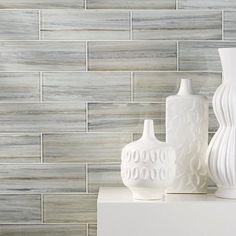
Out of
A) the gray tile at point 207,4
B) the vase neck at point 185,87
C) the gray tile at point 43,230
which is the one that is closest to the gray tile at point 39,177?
the gray tile at point 43,230

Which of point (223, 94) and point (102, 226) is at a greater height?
point (223, 94)

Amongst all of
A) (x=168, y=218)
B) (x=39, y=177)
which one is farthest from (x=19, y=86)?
(x=168, y=218)

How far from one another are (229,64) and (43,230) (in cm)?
99

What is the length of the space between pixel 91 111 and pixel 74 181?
29 centimetres

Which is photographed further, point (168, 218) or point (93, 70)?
point (93, 70)

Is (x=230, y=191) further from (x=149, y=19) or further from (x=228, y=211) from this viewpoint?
(x=149, y=19)

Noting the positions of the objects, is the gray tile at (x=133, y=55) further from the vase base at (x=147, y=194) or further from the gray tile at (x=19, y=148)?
the vase base at (x=147, y=194)

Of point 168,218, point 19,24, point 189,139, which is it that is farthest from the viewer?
point 19,24

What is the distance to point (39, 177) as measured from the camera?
2.51 metres

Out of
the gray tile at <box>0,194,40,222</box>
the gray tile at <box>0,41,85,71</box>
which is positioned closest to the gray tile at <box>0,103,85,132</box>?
the gray tile at <box>0,41,85,71</box>

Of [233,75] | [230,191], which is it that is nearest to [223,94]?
[233,75]

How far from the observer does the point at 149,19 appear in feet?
8.19

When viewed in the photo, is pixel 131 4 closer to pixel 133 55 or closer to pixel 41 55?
pixel 133 55

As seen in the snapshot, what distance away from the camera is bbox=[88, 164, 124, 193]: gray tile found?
2510 mm
